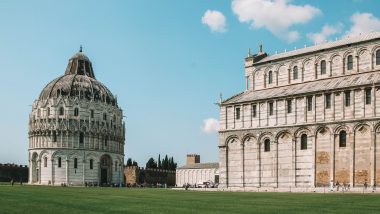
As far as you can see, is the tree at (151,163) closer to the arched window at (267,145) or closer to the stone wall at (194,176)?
the stone wall at (194,176)

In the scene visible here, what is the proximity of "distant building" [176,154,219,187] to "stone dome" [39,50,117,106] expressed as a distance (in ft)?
71.4

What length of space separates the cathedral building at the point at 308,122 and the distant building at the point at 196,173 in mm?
49684

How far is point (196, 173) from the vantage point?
391 ft

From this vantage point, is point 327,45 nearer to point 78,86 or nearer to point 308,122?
point 308,122

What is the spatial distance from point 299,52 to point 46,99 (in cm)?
5831

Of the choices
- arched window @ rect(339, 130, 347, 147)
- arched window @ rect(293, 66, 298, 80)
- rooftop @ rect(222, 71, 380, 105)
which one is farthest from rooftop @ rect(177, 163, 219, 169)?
arched window @ rect(339, 130, 347, 147)

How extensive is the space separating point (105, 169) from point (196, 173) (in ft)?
69.4

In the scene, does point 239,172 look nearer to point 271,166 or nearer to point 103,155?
point 271,166

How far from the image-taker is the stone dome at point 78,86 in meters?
107

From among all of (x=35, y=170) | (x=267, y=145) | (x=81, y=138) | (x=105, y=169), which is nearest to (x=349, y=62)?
(x=267, y=145)

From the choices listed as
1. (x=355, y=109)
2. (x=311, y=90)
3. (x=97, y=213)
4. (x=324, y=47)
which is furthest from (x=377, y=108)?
(x=97, y=213)

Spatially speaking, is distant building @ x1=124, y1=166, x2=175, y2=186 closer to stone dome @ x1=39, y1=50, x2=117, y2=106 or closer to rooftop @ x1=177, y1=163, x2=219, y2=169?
rooftop @ x1=177, y1=163, x2=219, y2=169

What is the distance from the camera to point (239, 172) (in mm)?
62281

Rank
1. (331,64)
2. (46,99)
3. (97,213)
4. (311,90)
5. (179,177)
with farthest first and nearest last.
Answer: (179,177) < (46,99) < (331,64) < (311,90) < (97,213)
